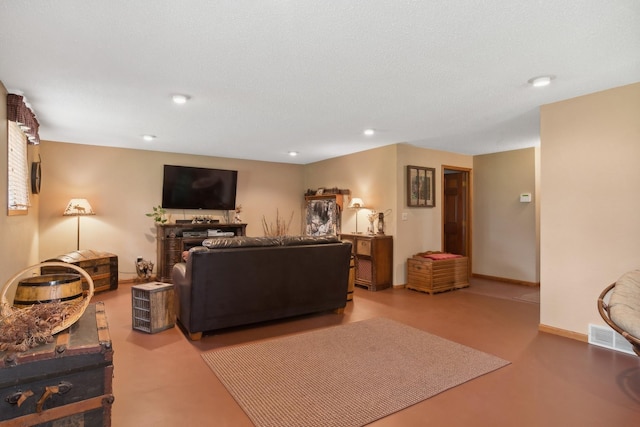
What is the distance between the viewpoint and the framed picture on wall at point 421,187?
216 inches

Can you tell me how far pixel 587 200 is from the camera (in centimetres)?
314

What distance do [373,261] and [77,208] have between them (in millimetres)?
4502

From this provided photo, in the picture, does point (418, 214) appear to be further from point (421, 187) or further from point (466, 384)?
point (466, 384)

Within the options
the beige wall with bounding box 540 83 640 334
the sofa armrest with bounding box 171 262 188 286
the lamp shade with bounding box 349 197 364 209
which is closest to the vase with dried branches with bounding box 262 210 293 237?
the lamp shade with bounding box 349 197 364 209

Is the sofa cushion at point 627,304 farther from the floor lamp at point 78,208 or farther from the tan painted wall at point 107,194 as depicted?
the floor lamp at point 78,208

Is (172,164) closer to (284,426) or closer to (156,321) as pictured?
(156,321)

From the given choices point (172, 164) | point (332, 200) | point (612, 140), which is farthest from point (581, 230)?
point (172, 164)

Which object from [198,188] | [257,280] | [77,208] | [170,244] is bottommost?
[257,280]

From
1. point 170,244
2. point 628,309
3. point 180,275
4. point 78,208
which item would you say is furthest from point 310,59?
point 78,208

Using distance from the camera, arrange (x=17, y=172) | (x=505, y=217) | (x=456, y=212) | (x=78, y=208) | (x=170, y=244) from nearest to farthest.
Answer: (x=17, y=172), (x=78, y=208), (x=170, y=244), (x=505, y=217), (x=456, y=212)

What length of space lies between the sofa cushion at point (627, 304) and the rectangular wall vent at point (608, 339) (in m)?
0.65

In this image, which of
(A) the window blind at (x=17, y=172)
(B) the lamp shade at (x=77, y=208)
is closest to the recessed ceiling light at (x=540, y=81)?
(A) the window blind at (x=17, y=172)

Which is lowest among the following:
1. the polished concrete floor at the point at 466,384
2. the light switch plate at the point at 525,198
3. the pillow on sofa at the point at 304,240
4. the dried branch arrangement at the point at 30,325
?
the polished concrete floor at the point at 466,384

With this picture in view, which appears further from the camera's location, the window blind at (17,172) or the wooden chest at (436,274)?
the wooden chest at (436,274)
